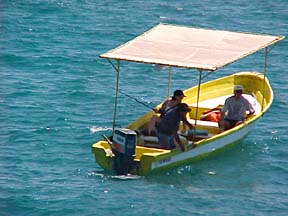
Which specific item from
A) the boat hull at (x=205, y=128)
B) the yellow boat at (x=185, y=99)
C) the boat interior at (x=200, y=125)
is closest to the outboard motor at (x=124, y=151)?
the yellow boat at (x=185, y=99)

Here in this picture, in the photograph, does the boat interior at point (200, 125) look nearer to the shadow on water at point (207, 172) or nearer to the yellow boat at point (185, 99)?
the yellow boat at point (185, 99)

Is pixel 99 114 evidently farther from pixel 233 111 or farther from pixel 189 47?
pixel 189 47

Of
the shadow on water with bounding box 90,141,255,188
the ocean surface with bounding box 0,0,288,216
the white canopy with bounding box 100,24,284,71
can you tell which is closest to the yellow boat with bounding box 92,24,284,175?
the white canopy with bounding box 100,24,284,71

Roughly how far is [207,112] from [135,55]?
12.0ft

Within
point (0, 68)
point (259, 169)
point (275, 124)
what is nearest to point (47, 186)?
point (259, 169)

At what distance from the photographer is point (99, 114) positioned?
3919 cm

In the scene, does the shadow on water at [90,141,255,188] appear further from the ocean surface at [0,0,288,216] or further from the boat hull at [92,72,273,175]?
the boat hull at [92,72,273,175]

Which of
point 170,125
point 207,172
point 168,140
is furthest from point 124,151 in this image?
point 207,172

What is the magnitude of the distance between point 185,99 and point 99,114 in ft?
10.5

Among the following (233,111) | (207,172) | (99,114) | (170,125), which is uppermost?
(233,111)

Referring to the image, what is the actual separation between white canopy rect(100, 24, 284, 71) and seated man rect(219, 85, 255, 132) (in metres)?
1.22

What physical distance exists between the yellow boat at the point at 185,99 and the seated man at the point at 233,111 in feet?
0.70

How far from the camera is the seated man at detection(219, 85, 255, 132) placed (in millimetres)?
34875

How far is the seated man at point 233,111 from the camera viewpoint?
3488 centimetres
